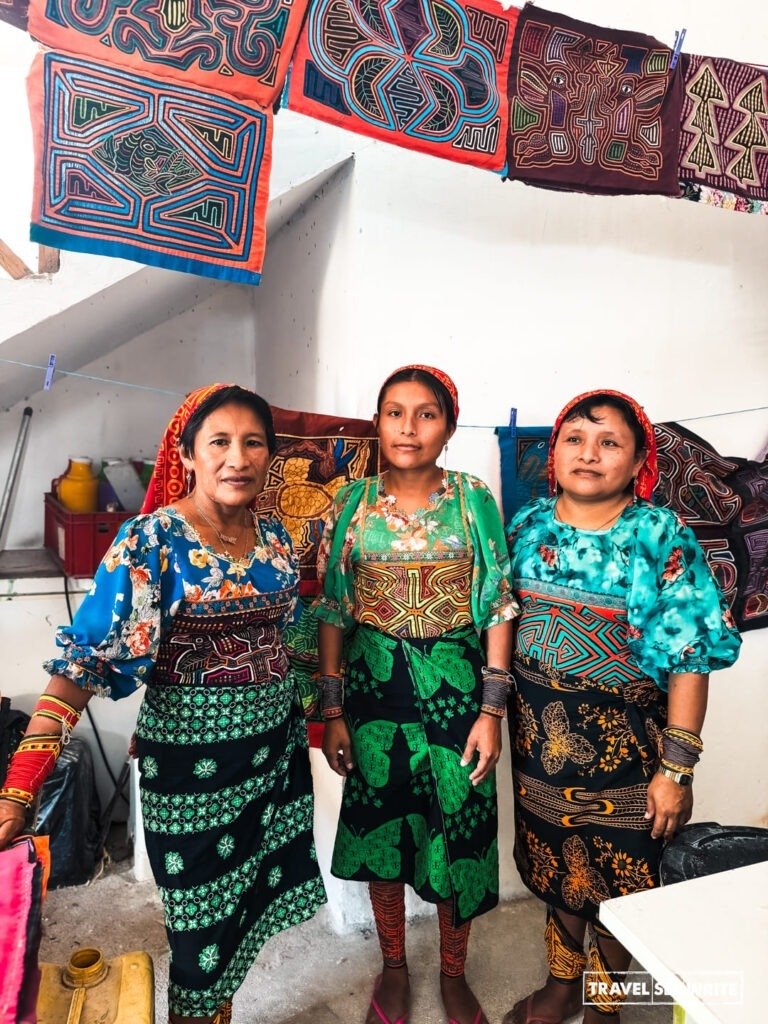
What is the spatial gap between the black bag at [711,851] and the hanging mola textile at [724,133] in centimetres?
163

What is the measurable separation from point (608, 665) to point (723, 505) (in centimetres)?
115

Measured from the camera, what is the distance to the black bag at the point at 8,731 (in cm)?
238

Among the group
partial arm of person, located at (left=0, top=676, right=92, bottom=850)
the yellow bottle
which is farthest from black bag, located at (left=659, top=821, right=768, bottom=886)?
the yellow bottle

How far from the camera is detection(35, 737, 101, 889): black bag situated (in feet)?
7.80

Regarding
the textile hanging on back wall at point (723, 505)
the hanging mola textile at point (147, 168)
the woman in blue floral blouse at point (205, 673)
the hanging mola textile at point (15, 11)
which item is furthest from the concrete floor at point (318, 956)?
the hanging mola textile at point (15, 11)

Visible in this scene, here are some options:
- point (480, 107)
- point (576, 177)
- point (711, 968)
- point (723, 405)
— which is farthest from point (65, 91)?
point (723, 405)

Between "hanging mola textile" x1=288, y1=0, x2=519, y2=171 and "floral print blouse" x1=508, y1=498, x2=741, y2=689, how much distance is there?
97 centimetres

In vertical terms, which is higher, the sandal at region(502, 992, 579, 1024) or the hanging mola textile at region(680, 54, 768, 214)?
the hanging mola textile at region(680, 54, 768, 214)

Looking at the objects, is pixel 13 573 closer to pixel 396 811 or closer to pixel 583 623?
pixel 396 811

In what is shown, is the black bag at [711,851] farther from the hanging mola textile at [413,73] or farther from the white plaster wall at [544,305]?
the hanging mola textile at [413,73]

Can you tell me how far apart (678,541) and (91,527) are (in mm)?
2031

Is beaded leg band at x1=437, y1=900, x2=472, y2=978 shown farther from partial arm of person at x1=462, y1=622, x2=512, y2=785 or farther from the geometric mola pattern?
the geometric mola pattern

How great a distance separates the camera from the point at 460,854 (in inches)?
64.4

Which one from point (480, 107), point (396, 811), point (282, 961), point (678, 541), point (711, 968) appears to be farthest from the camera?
point (282, 961)
